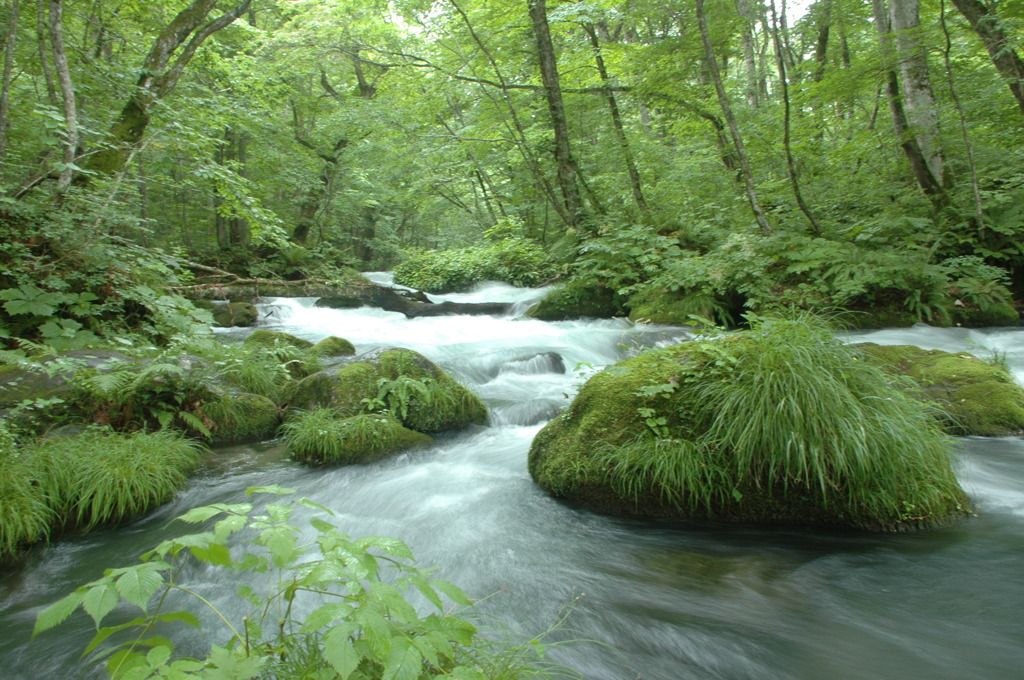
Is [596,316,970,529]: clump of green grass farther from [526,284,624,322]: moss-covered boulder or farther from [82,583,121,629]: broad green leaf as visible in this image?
[526,284,624,322]: moss-covered boulder

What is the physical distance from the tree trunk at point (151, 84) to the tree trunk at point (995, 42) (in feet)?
37.7

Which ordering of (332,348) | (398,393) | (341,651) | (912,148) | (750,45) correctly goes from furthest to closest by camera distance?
(750,45)
(912,148)
(332,348)
(398,393)
(341,651)

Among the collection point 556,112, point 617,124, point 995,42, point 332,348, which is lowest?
point 332,348

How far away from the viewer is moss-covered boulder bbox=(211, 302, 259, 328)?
430 inches

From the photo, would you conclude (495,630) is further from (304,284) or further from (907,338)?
(304,284)

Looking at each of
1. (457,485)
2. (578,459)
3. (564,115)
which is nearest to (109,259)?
(457,485)

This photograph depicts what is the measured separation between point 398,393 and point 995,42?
978cm

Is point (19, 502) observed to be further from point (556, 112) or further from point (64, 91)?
point (556, 112)

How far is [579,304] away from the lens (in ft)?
37.9

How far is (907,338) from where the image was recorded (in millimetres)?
7859

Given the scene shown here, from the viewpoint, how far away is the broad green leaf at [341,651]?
4.29ft

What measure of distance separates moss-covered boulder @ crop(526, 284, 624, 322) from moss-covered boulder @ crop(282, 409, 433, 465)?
6.40 meters

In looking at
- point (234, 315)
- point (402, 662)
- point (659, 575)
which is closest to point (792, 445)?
point (659, 575)

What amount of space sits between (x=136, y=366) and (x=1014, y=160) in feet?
44.8
